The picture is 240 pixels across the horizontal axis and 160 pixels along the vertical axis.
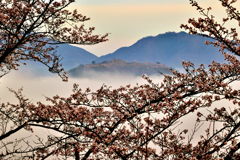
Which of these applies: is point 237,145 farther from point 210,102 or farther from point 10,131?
point 10,131

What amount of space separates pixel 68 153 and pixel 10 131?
2.18 meters

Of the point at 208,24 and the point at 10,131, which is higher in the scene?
the point at 208,24

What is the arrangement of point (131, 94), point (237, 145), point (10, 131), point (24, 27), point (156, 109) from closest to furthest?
1. point (237, 145)
2. point (156, 109)
3. point (10, 131)
4. point (24, 27)
5. point (131, 94)

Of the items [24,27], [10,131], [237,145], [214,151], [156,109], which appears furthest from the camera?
[24,27]

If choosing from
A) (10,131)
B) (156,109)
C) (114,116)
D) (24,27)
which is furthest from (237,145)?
(24,27)

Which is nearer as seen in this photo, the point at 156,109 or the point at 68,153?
the point at 156,109

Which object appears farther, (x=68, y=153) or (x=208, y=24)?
(x=68, y=153)

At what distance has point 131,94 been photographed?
8.09m

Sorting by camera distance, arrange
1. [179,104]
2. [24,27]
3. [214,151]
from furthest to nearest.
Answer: [24,27] < [179,104] < [214,151]

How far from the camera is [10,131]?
21.5 feet

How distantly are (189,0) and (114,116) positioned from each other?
4.75 meters

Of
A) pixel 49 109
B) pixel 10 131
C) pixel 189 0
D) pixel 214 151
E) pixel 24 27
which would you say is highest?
pixel 24 27

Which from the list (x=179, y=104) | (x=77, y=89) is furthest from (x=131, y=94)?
(x=179, y=104)

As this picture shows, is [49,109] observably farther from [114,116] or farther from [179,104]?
[179,104]
